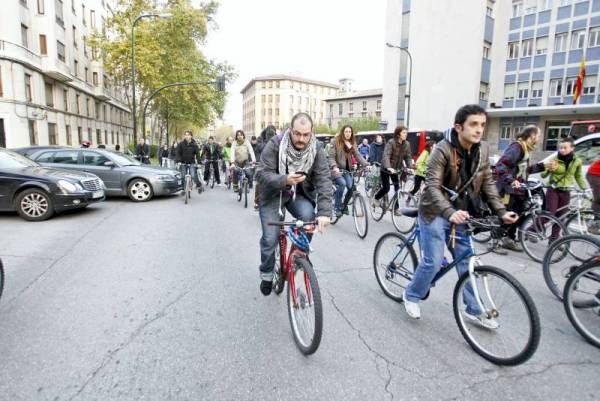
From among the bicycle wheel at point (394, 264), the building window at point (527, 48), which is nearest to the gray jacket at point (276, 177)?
the bicycle wheel at point (394, 264)

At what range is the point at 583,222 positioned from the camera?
209 inches

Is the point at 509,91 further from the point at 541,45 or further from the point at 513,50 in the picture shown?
the point at 541,45

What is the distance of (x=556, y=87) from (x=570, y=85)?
1.09 metres

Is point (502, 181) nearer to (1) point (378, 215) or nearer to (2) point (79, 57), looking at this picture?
(1) point (378, 215)

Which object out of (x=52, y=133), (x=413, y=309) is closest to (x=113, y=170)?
(x=413, y=309)

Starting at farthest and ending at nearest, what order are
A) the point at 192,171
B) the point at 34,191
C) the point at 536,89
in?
the point at 536,89 < the point at 192,171 < the point at 34,191

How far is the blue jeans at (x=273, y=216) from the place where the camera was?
3512mm

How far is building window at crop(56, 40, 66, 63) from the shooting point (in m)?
29.6

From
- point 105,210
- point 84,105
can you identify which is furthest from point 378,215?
point 84,105

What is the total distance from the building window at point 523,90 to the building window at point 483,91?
2882mm

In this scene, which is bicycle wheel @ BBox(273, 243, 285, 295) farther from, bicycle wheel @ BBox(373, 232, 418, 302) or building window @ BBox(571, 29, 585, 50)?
building window @ BBox(571, 29, 585, 50)

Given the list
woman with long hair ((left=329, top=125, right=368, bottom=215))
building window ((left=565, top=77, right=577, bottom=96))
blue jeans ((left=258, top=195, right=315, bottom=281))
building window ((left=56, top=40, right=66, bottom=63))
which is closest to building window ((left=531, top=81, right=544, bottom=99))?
building window ((left=565, top=77, right=577, bottom=96))

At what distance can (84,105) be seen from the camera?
120 ft

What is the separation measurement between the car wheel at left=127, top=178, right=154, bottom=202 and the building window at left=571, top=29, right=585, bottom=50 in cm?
3896
